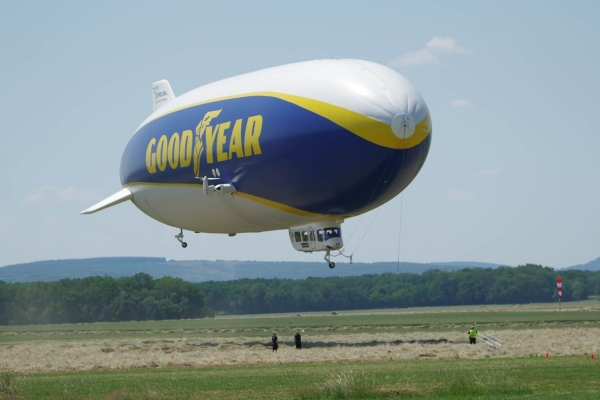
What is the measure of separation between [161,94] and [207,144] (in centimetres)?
1891

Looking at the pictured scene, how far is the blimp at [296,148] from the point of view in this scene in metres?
38.0

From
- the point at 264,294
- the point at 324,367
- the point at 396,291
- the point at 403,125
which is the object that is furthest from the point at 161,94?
the point at 396,291

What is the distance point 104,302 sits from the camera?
12206cm

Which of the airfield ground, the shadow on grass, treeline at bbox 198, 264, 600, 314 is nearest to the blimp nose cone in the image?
the airfield ground

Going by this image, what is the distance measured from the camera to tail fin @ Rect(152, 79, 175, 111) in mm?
60562

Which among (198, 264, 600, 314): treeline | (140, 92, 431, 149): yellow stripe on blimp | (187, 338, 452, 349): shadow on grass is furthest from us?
(198, 264, 600, 314): treeline

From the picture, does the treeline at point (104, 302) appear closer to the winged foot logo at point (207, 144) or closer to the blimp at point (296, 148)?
the winged foot logo at point (207, 144)

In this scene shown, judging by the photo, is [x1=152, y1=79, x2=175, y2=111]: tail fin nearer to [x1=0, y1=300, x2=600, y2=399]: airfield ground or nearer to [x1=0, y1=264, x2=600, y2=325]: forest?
[x1=0, y1=300, x2=600, y2=399]: airfield ground

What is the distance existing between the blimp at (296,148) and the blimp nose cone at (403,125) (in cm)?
4

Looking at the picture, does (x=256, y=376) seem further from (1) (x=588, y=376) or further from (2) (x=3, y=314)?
(2) (x=3, y=314)

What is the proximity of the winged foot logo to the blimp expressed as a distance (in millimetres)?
50

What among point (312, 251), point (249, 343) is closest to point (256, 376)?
point (312, 251)

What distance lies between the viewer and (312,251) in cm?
4441

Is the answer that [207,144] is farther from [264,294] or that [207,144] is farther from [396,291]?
[396,291]
